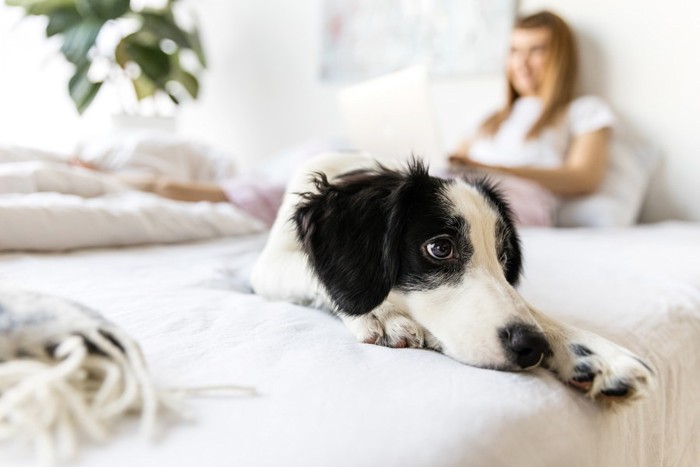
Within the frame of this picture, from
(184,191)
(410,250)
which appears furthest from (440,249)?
(184,191)

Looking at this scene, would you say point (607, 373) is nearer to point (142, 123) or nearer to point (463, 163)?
point (463, 163)

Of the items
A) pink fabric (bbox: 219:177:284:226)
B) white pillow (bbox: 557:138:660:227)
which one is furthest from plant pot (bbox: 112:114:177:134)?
white pillow (bbox: 557:138:660:227)

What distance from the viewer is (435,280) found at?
Answer: 32.5 inches

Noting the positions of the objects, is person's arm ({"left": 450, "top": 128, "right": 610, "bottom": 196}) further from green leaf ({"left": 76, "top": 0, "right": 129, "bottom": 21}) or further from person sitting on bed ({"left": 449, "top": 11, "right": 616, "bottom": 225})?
green leaf ({"left": 76, "top": 0, "right": 129, "bottom": 21})

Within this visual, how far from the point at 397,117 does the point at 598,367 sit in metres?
1.23

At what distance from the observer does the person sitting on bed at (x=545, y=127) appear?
6.91 ft

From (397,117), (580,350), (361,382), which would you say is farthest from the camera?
(397,117)

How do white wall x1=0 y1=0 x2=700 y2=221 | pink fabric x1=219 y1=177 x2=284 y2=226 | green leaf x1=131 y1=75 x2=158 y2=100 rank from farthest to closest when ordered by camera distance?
green leaf x1=131 y1=75 x2=158 y2=100
white wall x1=0 y1=0 x2=700 y2=221
pink fabric x1=219 y1=177 x2=284 y2=226

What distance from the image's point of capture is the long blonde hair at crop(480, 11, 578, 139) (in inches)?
89.5

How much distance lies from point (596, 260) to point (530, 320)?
2.69 feet

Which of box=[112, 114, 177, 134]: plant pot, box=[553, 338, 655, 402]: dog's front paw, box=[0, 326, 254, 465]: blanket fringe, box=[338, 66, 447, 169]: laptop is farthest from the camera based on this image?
box=[112, 114, 177, 134]: plant pot

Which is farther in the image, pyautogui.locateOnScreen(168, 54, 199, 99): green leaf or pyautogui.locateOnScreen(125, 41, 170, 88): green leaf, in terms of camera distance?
→ pyautogui.locateOnScreen(168, 54, 199, 99): green leaf

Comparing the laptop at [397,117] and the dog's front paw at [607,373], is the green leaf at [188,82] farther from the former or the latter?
the dog's front paw at [607,373]

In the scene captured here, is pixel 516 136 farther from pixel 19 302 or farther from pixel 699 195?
pixel 19 302
